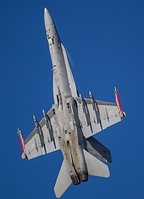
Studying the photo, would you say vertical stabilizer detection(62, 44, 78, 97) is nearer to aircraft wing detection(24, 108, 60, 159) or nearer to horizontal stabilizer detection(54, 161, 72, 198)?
aircraft wing detection(24, 108, 60, 159)

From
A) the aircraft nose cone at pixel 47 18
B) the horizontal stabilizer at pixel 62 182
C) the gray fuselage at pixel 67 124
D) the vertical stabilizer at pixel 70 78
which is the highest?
the aircraft nose cone at pixel 47 18

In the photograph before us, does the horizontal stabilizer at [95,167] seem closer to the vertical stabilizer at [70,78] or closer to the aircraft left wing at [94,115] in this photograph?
the aircraft left wing at [94,115]

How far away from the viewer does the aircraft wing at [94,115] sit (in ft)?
173

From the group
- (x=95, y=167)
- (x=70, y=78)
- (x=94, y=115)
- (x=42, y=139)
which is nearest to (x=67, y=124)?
(x=94, y=115)

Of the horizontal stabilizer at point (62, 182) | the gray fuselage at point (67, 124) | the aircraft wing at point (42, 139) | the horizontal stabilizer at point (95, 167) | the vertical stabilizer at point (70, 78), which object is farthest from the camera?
the aircraft wing at point (42, 139)

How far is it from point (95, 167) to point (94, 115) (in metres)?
5.43

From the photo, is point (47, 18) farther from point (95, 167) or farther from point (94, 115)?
point (95, 167)

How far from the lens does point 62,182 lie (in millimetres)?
Answer: 51750

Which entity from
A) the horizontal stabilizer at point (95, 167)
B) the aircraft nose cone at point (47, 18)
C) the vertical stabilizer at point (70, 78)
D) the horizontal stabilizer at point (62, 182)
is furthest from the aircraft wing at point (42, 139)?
the aircraft nose cone at point (47, 18)

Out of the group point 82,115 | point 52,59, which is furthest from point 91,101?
point 52,59

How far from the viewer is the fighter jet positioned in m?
50.8

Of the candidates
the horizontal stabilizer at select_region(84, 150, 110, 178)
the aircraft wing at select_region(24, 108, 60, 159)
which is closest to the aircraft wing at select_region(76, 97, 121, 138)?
the horizontal stabilizer at select_region(84, 150, 110, 178)

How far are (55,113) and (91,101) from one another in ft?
11.7

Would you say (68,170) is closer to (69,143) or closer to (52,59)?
(69,143)
